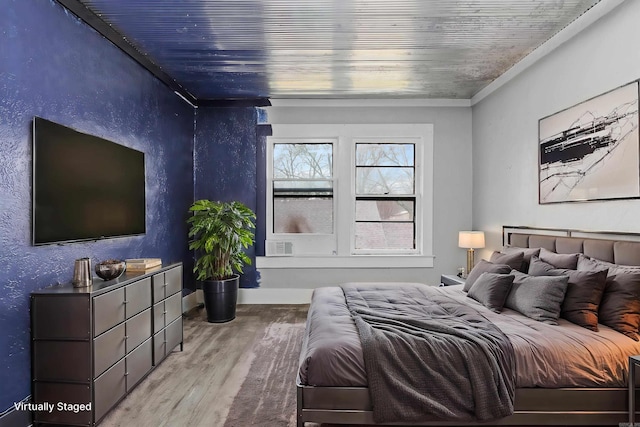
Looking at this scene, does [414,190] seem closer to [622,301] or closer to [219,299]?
[219,299]

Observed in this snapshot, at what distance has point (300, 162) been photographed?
5.66 m

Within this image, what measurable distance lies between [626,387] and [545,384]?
0.46 m

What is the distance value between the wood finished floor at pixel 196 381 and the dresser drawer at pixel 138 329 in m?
0.33

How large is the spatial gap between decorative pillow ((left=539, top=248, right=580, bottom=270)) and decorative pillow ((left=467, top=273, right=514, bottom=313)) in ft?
1.22

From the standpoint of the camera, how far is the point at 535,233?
397 cm

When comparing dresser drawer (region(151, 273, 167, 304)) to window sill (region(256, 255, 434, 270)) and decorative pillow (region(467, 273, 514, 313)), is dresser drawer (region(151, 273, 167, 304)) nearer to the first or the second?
window sill (region(256, 255, 434, 270))

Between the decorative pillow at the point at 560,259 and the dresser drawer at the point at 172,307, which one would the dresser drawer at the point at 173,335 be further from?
the decorative pillow at the point at 560,259

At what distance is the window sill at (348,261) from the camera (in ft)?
18.2

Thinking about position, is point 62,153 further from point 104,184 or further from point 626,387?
point 626,387

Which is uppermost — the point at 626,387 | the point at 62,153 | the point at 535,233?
the point at 62,153

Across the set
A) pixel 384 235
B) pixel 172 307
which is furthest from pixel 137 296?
pixel 384 235

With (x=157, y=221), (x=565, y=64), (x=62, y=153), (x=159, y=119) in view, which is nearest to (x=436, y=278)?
(x=565, y=64)

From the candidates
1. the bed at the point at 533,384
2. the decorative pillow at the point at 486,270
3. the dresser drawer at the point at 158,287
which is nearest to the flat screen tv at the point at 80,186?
the dresser drawer at the point at 158,287

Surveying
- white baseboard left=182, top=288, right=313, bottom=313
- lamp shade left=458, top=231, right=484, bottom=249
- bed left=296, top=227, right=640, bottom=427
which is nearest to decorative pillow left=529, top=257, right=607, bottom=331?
bed left=296, top=227, right=640, bottom=427
